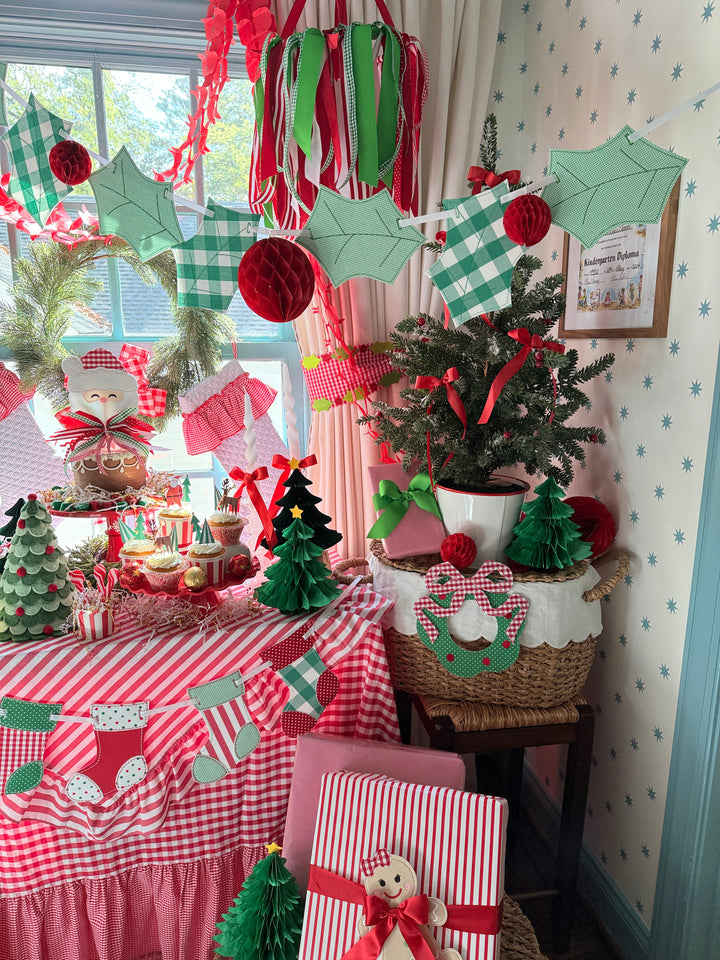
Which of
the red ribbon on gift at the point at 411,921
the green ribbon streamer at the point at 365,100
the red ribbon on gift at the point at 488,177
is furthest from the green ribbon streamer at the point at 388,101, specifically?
the red ribbon on gift at the point at 411,921

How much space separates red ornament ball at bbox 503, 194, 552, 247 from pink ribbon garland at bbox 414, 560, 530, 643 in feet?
2.16

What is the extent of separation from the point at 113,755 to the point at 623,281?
1.47 metres

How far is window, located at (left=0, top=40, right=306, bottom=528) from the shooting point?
1.75 metres

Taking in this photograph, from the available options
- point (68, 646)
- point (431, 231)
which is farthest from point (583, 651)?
point (431, 231)

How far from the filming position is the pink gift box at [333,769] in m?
1.26

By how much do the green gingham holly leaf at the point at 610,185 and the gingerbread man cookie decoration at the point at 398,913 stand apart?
111cm

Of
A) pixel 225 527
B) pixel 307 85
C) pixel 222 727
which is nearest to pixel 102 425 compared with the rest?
pixel 225 527

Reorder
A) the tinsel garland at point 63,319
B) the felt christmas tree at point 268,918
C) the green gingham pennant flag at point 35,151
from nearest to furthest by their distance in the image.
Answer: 1. the green gingham pennant flag at point 35,151
2. the felt christmas tree at point 268,918
3. the tinsel garland at point 63,319

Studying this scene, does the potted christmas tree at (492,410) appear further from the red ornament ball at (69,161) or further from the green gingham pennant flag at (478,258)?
the red ornament ball at (69,161)

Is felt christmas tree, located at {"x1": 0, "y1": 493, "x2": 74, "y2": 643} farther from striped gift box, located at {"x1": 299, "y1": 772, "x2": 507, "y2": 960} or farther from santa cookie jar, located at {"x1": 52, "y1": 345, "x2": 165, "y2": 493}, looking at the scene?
striped gift box, located at {"x1": 299, "y1": 772, "x2": 507, "y2": 960}

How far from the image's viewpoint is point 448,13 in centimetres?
168

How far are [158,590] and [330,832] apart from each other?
590 mm

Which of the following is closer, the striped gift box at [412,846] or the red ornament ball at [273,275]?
the red ornament ball at [273,275]

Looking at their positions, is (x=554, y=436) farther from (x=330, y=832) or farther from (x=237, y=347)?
(x=237, y=347)
